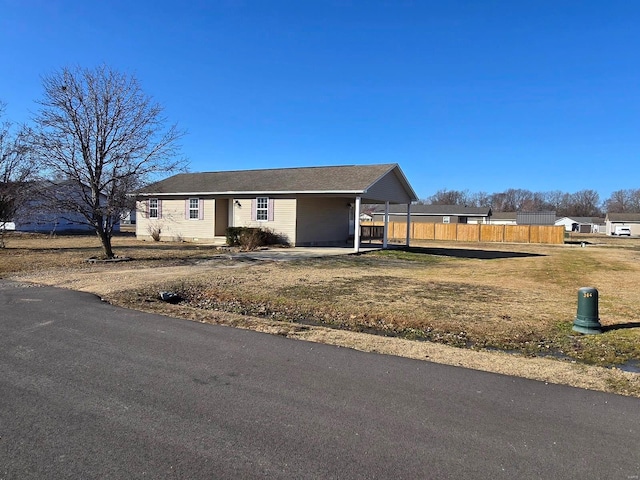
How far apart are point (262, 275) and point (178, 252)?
785cm

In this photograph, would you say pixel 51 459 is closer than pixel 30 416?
Yes

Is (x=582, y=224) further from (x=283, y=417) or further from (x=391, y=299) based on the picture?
(x=283, y=417)

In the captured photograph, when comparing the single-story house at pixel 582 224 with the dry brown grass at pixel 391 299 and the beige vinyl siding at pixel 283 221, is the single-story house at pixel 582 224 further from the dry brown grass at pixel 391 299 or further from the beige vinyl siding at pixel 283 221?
the dry brown grass at pixel 391 299

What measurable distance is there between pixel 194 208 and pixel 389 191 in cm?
1068

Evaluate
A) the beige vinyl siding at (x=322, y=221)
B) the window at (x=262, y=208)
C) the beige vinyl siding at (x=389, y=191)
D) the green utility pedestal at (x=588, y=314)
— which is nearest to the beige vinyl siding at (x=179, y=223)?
the window at (x=262, y=208)

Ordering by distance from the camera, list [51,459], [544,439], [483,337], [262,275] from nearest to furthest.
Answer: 1. [51,459]
2. [544,439]
3. [483,337]
4. [262,275]

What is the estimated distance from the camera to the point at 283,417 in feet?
11.5

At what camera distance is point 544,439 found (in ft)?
10.7

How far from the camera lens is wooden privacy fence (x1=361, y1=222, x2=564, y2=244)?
4147 cm

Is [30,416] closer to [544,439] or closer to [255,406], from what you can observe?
[255,406]

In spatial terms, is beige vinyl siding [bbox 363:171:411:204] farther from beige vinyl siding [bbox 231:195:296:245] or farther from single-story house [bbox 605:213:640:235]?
single-story house [bbox 605:213:640:235]

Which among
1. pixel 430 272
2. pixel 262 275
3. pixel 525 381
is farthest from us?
pixel 430 272

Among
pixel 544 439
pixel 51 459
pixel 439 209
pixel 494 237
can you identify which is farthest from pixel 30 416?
pixel 439 209

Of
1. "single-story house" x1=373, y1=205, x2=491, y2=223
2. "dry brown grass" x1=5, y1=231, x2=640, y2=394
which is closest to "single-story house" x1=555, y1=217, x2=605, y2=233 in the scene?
"single-story house" x1=373, y1=205, x2=491, y2=223
